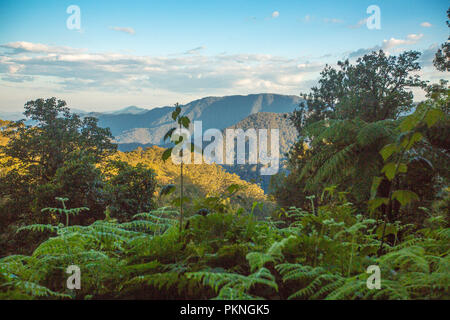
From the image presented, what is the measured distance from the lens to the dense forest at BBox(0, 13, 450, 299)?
875 millimetres

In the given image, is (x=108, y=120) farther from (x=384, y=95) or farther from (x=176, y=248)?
(x=176, y=248)

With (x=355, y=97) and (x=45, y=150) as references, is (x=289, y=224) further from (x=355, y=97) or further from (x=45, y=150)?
(x=45, y=150)

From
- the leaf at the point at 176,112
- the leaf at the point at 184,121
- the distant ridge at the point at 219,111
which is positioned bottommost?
the leaf at the point at 184,121

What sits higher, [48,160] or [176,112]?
[176,112]

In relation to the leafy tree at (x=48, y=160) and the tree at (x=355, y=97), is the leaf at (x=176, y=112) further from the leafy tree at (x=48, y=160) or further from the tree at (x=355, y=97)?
the leafy tree at (x=48, y=160)

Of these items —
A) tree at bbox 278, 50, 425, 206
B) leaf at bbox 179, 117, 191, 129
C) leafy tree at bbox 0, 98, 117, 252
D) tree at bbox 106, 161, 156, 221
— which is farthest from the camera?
tree at bbox 278, 50, 425, 206

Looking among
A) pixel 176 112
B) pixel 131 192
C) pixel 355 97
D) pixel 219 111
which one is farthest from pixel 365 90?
pixel 219 111

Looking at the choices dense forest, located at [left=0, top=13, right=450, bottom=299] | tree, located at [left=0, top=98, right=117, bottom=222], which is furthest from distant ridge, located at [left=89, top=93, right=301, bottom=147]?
dense forest, located at [left=0, top=13, right=450, bottom=299]

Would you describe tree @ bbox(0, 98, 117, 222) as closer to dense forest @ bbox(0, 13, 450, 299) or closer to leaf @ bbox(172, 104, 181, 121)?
dense forest @ bbox(0, 13, 450, 299)

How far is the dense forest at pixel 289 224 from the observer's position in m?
0.88

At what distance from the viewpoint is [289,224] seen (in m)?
3.31

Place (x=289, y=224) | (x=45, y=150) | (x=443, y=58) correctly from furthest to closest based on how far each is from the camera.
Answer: (x=45, y=150) → (x=443, y=58) → (x=289, y=224)

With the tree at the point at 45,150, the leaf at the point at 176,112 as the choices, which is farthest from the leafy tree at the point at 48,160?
the leaf at the point at 176,112

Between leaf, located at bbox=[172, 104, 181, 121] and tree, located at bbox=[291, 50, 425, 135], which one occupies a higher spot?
tree, located at bbox=[291, 50, 425, 135]
